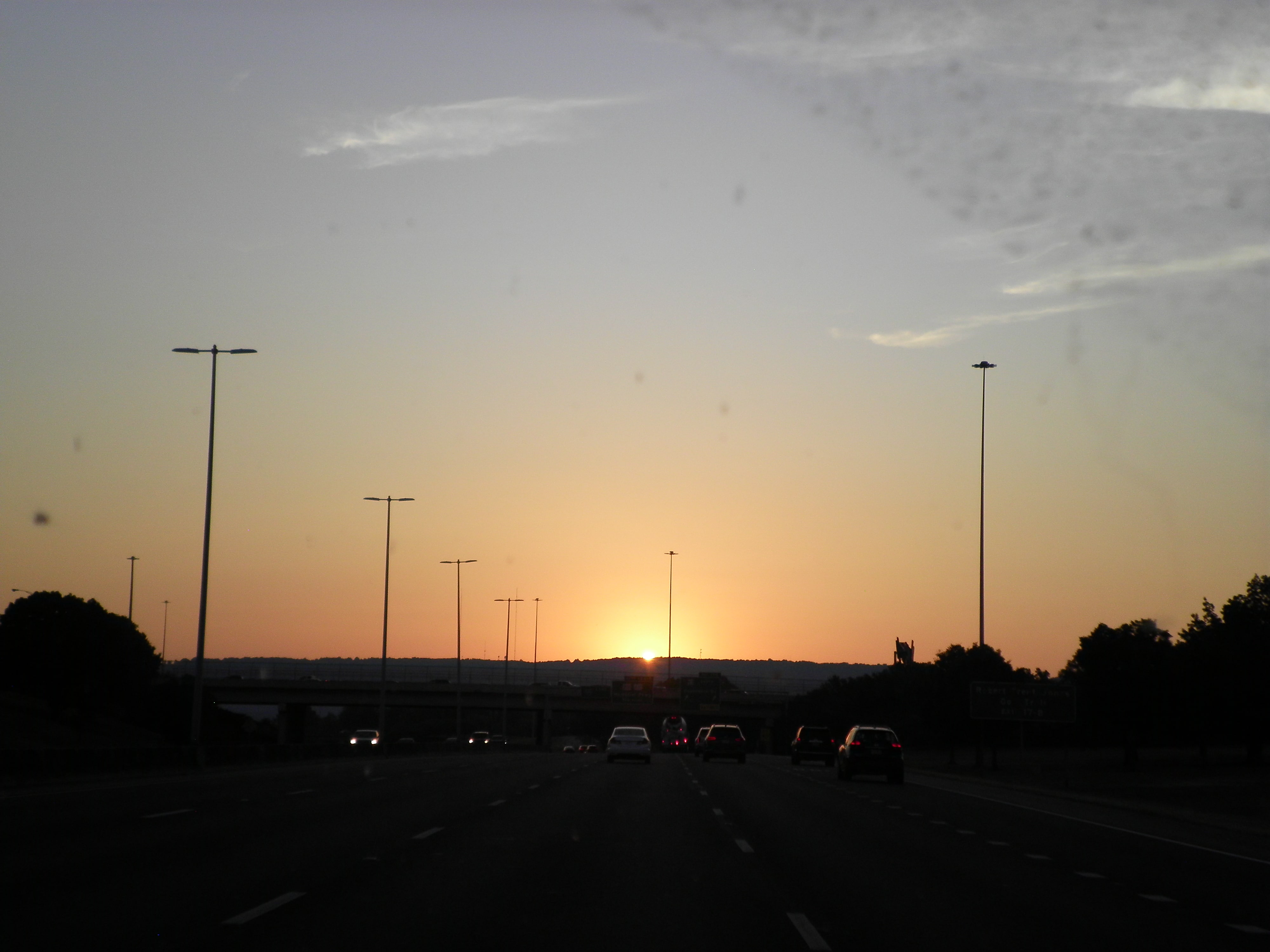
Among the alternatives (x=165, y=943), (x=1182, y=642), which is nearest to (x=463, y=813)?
(x=165, y=943)

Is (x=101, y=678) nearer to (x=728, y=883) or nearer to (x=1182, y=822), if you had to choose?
(x=1182, y=822)

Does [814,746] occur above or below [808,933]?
below

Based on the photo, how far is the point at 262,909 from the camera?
11992 millimetres

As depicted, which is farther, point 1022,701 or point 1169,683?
point 1169,683

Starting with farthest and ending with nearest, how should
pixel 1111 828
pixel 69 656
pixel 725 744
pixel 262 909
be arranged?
pixel 69 656, pixel 725 744, pixel 1111 828, pixel 262 909

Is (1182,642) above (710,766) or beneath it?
above

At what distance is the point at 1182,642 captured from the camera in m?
→ 71.1

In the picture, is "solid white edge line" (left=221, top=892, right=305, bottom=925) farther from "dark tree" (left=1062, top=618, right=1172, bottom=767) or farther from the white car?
"dark tree" (left=1062, top=618, right=1172, bottom=767)

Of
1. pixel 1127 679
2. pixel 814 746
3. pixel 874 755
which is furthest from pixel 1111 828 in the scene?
pixel 1127 679

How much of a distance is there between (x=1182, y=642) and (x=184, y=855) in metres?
63.7

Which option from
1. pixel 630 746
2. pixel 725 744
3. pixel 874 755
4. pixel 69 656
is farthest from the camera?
pixel 69 656

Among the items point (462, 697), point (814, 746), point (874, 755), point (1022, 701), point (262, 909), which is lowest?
point (462, 697)

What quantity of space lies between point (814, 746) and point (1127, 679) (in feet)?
52.7

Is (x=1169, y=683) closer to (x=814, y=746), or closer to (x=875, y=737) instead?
(x=814, y=746)
